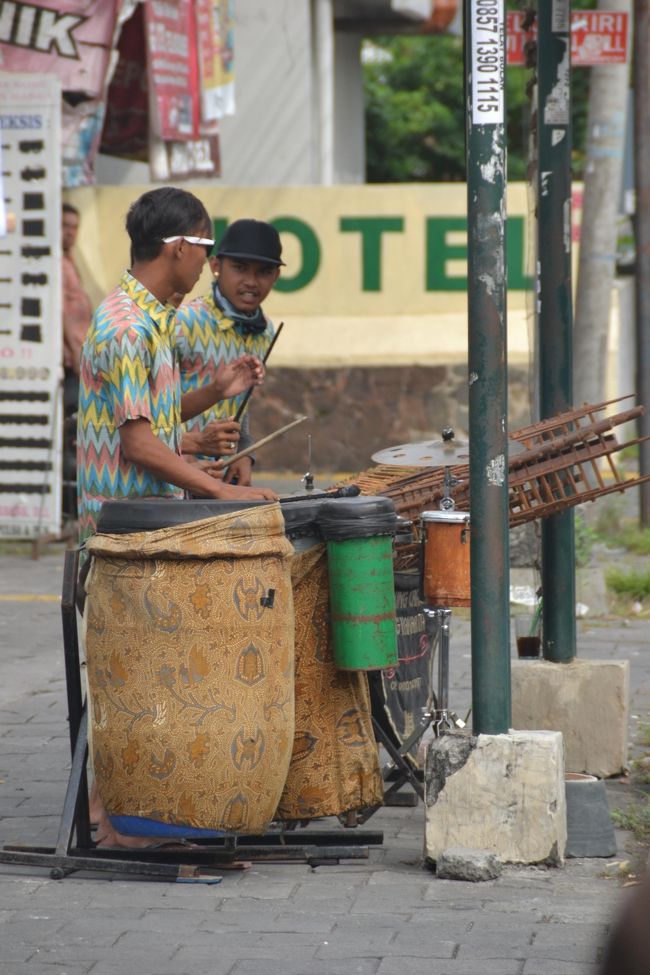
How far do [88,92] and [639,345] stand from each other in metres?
4.34

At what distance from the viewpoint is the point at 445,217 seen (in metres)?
14.3

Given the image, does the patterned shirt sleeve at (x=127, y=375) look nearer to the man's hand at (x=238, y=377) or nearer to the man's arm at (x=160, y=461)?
the man's arm at (x=160, y=461)

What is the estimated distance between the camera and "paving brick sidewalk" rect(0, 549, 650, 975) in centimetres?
384

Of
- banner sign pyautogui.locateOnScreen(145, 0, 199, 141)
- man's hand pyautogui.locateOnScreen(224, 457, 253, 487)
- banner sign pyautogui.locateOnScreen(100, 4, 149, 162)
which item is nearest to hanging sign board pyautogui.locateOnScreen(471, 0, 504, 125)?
man's hand pyautogui.locateOnScreen(224, 457, 253, 487)

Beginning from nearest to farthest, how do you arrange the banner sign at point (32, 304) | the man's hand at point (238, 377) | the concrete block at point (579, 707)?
the man's hand at point (238, 377) → the concrete block at point (579, 707) → the banner sign at point (32, 304)

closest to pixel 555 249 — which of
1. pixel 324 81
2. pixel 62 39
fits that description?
pixel 62 39

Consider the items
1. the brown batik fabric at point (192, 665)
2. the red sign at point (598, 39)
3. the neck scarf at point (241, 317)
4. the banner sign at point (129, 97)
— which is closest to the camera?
the brown batik fabric at point (192, 665)

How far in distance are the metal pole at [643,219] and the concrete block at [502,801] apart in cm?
725

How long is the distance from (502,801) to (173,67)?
9678mm

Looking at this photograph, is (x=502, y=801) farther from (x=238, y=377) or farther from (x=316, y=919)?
(x=238, y=377)

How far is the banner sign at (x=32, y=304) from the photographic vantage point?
34.4 feet

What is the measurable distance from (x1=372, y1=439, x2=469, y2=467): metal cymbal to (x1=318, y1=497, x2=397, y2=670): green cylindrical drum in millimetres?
476

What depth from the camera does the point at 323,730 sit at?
15.7 feet

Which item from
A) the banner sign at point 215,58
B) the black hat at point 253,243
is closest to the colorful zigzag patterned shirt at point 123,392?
the black hat at point 253,243
